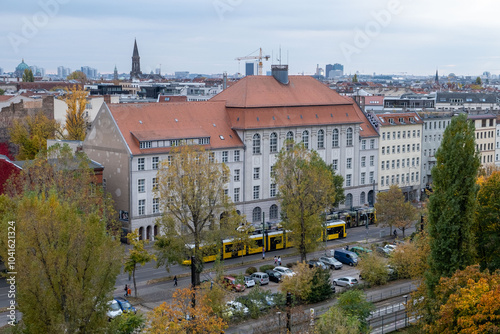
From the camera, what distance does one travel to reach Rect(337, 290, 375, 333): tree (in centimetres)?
4812

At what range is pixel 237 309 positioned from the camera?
5297 cm

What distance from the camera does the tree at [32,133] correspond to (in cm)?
9631

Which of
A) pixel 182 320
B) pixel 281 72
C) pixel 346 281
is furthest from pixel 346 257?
pixel 182 320

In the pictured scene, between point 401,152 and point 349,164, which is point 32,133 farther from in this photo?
point 401,152

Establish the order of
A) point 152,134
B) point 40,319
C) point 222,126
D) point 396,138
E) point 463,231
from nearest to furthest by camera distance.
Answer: point 40,319, point 463,231, point 152,134, point 222,126, point 396,138

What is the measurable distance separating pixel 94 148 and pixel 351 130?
120ft

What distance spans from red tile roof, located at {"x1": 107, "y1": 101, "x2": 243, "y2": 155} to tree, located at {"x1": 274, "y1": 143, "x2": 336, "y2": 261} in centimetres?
Result: 1346

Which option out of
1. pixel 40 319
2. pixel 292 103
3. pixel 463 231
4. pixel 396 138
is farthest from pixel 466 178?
pixel 396 138

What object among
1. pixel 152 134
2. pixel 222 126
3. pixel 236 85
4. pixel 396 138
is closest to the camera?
pixel 152 134

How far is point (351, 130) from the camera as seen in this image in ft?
322

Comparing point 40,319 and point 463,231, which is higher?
point 463,231

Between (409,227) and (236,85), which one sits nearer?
(409,227)

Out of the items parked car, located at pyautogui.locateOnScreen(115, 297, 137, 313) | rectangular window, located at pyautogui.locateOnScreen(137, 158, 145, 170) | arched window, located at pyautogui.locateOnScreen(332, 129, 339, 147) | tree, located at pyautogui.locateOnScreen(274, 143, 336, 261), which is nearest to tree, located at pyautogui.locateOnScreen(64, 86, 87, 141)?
rectangular window, located at pyautogui.locateOnScreen(137, 158, 145, 170)

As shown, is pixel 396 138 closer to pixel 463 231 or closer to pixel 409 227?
pixel 409 227
